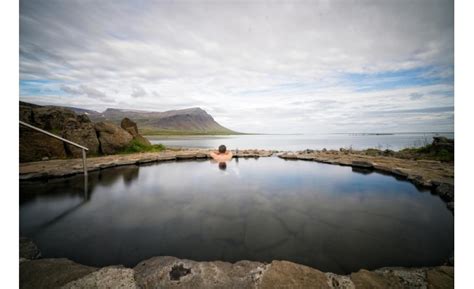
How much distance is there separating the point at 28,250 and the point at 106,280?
2155 millimetres

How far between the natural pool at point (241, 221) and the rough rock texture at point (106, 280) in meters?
0.62

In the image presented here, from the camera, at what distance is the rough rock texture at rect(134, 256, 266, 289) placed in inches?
84.8

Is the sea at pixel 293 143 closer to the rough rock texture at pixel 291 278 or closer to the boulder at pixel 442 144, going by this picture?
the boulder at pixel 442 144

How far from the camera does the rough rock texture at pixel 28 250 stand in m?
2.89

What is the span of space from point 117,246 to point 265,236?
9.47 feet

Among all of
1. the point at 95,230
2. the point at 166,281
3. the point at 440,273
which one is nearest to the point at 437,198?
the point at 440,273

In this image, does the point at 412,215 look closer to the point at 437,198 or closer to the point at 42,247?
the point at 437,198

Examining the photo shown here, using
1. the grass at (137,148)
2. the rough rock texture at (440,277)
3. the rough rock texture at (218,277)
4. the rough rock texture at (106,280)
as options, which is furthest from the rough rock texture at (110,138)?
the rough rock texture at (440,277)

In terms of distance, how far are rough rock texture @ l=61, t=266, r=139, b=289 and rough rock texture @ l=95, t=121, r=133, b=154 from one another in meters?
12.4

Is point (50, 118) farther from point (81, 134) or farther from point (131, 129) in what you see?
point (131, 129)

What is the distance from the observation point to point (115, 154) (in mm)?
12531

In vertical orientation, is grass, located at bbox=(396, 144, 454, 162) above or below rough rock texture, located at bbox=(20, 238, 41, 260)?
above

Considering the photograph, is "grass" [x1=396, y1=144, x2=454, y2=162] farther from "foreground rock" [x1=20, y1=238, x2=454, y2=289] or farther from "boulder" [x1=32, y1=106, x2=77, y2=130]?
"boulder" [x1=32, y1=106, x2=77, y2=130]

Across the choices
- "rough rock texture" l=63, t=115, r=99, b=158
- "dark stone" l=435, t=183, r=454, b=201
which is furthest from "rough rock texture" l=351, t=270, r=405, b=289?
"rough rock texture" l=63, t=115, r=99, b=158
